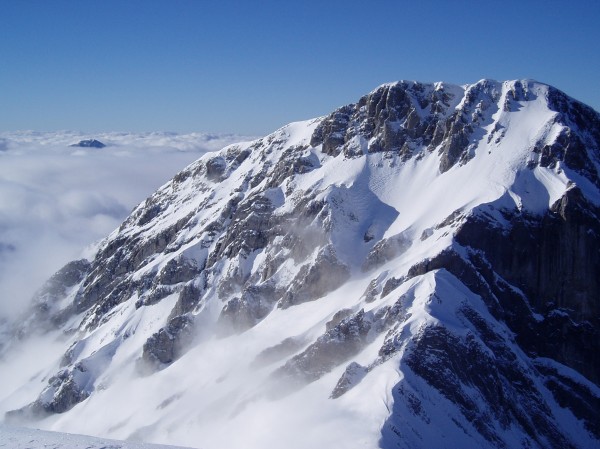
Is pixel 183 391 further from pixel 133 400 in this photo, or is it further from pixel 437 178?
pixel 437 178

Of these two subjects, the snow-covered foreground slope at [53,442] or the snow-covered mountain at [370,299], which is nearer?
the snow-covered foreground slope at [53,442]

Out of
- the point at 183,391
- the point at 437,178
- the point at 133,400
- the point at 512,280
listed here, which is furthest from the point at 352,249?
the point at 133,400

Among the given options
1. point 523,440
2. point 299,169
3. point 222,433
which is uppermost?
point 299,169

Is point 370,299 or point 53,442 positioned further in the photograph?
point 370,299

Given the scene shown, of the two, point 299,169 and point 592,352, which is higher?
point 299,169
